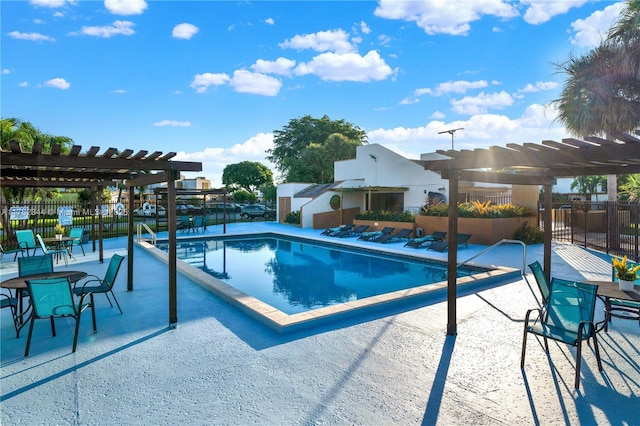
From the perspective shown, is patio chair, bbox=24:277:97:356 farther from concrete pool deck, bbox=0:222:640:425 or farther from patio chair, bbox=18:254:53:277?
patio chair, bbox=18:254:53:277

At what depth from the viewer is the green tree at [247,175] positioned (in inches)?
2192

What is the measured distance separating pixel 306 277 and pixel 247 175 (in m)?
46.2

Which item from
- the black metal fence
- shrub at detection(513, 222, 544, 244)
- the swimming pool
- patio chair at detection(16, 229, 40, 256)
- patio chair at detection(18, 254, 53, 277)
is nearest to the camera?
patio chair at detection(18, 254, 53, 277)

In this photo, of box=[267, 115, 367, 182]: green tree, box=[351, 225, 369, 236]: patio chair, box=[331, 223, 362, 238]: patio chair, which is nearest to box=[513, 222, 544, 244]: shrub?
box=[351, 225, 369, 236]: patio chair

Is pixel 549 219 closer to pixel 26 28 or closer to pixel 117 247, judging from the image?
pixel 26 28

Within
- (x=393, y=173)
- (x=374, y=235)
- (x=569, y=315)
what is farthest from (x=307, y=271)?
(x=393, y=173)

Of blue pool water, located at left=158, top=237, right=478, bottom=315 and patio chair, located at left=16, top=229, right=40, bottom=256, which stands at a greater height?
patio chair, located at left=16, top=229, right=40, bottom=256

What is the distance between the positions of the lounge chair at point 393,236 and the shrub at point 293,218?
962 cm

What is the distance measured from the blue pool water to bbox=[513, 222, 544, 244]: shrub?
5.88 m

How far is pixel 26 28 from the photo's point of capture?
10.1 metres

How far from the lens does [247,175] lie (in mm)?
55594

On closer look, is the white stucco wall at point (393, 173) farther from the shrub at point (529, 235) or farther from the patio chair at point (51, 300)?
the patio chair at point (51, 300)

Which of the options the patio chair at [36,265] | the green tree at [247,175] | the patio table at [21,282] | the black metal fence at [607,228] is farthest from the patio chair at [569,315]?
the green tree at [247,175]

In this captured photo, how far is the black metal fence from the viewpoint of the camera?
1221 cm
